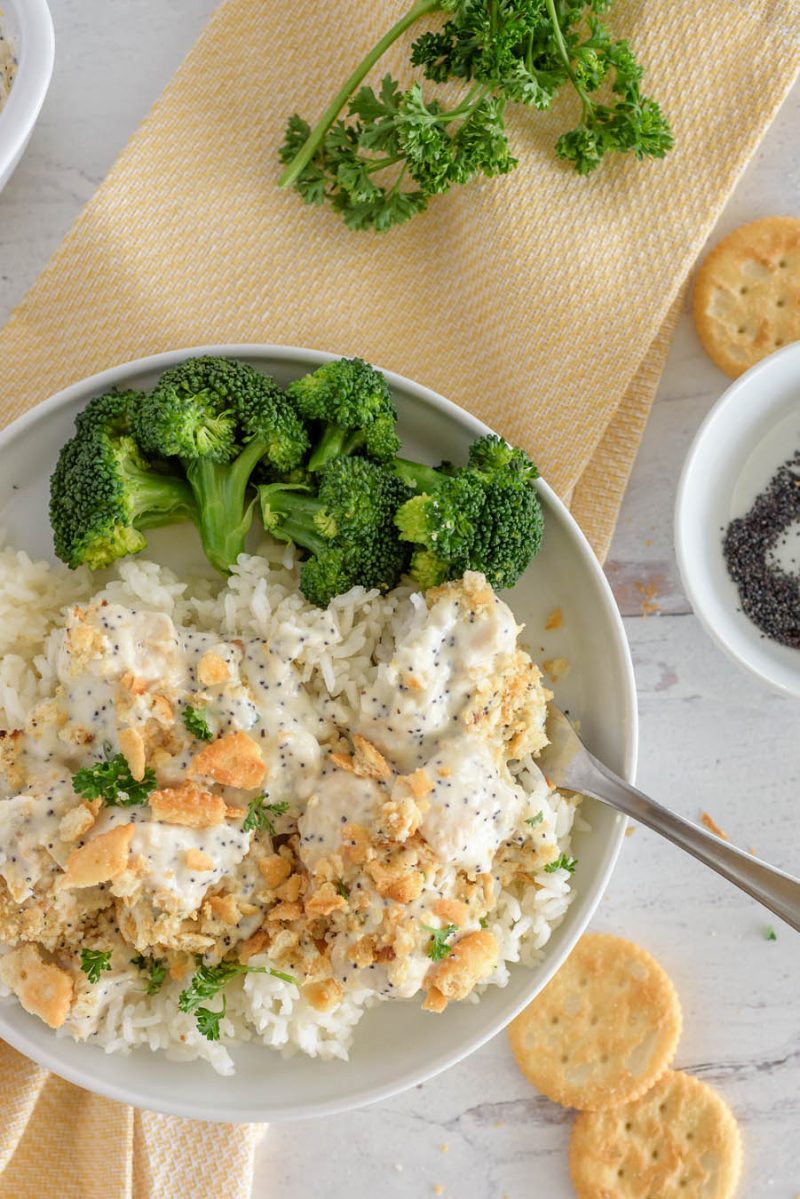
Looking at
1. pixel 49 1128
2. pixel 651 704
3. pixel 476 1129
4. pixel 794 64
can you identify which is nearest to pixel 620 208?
pixel 794 64

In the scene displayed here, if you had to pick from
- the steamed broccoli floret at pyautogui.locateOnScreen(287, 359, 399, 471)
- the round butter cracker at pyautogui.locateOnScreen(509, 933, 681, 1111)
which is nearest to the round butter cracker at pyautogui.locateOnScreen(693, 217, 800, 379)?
the steamed broccoli floret at pyautogui.locateOnScreen(287, 359, 399, 471)

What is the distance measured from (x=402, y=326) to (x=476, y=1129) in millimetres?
2850

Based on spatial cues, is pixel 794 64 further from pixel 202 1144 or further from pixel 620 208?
pixel 202 1144

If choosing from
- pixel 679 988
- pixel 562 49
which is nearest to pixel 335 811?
pixel 679 988

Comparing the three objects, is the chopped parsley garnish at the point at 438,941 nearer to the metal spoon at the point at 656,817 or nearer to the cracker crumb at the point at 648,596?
the metal spoon at the point at 656,817

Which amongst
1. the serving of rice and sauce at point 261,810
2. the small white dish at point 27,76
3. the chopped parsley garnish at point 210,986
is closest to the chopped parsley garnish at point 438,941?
the serving of rice and sauce at point 261,810

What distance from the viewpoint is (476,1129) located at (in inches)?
156

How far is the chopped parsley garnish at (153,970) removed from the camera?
3.25m

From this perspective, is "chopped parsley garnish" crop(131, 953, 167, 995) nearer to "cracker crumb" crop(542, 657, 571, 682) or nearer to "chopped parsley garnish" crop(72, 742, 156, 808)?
"chopped parsley garnish" crop(72, 742, 156, 808)

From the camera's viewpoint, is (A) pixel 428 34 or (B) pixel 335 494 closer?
(B) pixel 335 494

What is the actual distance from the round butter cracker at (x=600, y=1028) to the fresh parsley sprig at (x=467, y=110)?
2621 mm

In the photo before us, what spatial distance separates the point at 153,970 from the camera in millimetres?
3260

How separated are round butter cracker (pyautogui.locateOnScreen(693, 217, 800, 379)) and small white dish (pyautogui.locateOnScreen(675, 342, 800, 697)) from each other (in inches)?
7.4

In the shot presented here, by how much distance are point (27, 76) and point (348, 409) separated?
4.80ft
